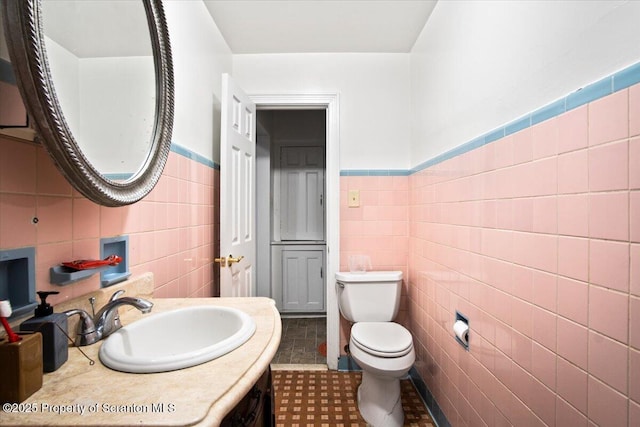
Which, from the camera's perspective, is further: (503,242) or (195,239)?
(195,239)

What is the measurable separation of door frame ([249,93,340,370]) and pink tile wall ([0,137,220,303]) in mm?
796

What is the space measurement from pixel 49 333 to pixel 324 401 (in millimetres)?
1574

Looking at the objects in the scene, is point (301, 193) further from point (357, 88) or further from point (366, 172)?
point (357, 88)

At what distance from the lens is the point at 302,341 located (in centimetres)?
257

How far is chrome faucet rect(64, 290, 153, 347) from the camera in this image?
0.69 m

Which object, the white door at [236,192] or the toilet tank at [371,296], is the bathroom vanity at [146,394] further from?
the toilet tank at [371,296]

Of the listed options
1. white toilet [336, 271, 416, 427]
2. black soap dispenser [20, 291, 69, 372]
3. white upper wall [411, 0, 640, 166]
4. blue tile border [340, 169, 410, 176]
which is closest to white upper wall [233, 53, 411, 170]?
blue tile border [340, 169, 410, 176]

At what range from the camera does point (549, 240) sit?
0.80 m

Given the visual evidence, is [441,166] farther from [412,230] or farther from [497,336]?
[497,336]

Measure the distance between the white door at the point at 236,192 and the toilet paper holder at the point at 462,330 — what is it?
1175mm

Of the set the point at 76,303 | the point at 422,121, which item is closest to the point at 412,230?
the point at 422,121

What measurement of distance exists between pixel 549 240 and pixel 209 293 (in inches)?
64.7

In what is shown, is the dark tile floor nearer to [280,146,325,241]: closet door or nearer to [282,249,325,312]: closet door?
[282,249,325,312]: closet door

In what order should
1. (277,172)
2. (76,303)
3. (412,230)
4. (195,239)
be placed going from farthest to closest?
(277,172), (412,230), (195,239), (76,303)
